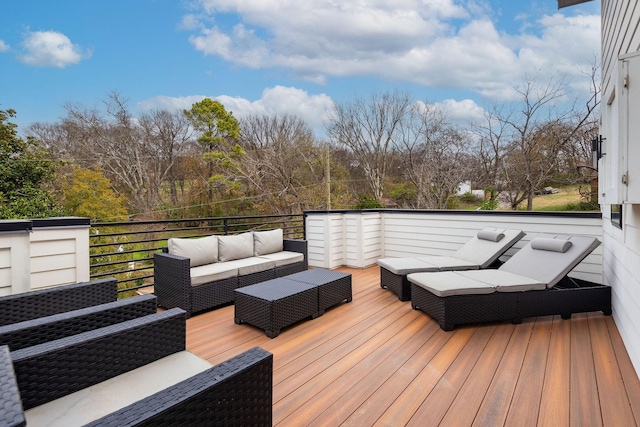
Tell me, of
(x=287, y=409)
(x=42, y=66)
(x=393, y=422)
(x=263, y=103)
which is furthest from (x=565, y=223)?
(x=42, y=66)

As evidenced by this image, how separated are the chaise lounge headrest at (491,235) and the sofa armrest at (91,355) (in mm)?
3800

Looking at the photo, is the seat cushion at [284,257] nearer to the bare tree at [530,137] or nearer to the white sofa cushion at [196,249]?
the white sofa cushion at [196,249]

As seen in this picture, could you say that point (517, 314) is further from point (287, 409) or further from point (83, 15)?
point (83, 15)

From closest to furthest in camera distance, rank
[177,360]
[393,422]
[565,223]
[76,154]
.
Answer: [177,360]
[393,422]
[565,223]
[76,154]

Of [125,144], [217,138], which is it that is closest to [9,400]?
[217,138]

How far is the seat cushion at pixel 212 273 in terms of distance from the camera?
3.53m

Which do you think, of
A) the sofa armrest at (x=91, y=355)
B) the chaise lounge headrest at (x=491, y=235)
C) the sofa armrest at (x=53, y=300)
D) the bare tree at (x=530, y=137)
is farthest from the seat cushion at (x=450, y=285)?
the bare tree at (x=530, y=137)

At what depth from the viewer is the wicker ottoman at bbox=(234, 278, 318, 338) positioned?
116 inches

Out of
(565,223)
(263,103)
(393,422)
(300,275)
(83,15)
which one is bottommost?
(393,422)

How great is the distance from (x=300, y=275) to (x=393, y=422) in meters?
2.14

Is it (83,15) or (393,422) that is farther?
(83,15)

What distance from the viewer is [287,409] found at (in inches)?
75.2

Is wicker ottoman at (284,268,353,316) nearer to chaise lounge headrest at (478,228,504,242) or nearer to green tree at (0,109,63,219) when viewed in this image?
chaise lounge headrest at (478,228,504,242)

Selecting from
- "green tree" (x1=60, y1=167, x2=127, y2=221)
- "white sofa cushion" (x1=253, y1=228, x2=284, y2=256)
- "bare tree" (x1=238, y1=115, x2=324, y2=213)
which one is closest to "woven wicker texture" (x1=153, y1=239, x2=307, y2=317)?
"white sofa cushion" (x1=253, y1=228, x2=284, y2=256)
